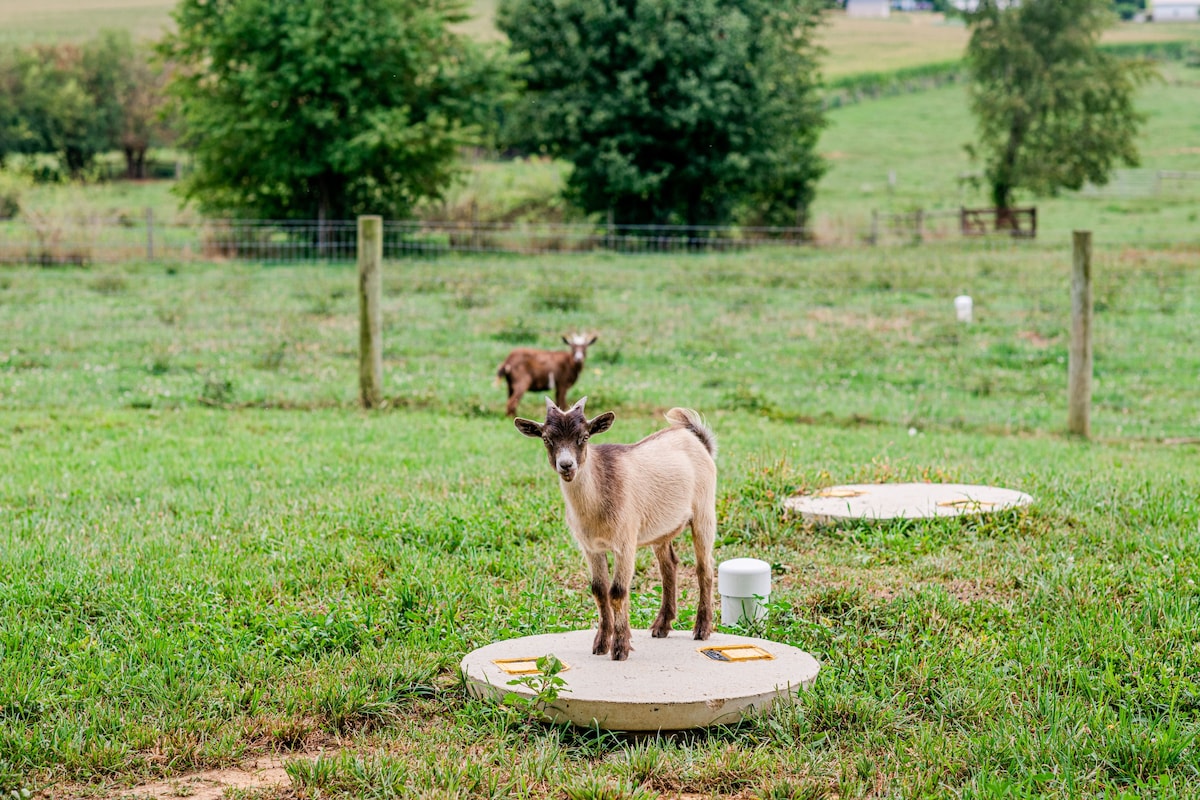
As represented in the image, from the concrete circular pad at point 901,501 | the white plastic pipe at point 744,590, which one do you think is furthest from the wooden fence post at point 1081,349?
the white plastic pipe at point 744,590

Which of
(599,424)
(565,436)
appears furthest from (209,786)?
(599,424)

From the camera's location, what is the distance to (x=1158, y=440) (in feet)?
37.0

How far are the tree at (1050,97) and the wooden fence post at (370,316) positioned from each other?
1418 inches

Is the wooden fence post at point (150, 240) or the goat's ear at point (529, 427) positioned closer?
the goat's ear at point (529, 427)

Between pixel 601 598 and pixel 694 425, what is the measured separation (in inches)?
36.2

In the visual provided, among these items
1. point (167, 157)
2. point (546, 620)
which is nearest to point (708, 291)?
point (546, 620)

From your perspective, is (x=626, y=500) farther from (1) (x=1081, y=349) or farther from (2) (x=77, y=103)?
(2) (x=77, y=103)

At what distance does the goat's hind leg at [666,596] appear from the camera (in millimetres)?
5059

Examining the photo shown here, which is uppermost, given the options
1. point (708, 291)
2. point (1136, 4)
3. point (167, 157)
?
point (1136, 4)

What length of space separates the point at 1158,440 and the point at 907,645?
7.19m

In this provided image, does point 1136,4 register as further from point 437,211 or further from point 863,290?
point 863,290

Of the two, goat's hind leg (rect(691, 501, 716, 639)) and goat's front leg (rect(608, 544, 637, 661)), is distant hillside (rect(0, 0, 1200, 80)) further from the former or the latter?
goat's front leg (rect(608, 544, 637, 661))

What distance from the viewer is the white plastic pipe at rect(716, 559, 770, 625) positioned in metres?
5.50

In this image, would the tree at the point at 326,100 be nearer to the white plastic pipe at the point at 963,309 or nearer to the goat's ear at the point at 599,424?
the white plastic pipe at the point at 963,309
